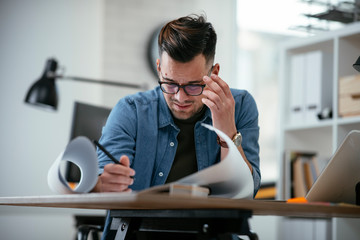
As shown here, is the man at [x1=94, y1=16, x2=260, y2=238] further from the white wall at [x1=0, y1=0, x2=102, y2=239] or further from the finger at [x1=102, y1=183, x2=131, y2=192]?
the white wall at [x1=0, y1=0, x2=102, y2=239]

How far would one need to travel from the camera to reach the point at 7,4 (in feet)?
12.8

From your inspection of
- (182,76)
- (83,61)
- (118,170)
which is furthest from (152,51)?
(118,170)

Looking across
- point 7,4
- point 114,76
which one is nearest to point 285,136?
point 114,76

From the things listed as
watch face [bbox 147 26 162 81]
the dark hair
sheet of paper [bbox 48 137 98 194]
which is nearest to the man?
the dark hair

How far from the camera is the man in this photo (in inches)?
59.6

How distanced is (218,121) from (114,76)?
9.23ft

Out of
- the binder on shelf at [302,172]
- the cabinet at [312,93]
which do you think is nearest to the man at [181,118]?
the cabinet at [312,93]

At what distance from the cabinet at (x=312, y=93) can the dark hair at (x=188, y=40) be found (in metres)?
1.13

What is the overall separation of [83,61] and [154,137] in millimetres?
2594

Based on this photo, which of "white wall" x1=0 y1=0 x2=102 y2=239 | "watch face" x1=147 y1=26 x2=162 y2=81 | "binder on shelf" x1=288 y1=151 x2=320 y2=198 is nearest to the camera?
"binder on shelf" x1=288 y1=151 x2=320 y2=198

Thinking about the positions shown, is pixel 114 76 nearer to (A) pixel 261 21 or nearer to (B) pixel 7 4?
(B) pixel 7 4

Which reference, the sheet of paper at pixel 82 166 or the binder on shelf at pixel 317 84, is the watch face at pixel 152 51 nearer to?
the binder on shelf at pixel 317 84

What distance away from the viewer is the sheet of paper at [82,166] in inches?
42.4

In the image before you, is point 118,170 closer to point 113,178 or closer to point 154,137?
point 113,178
